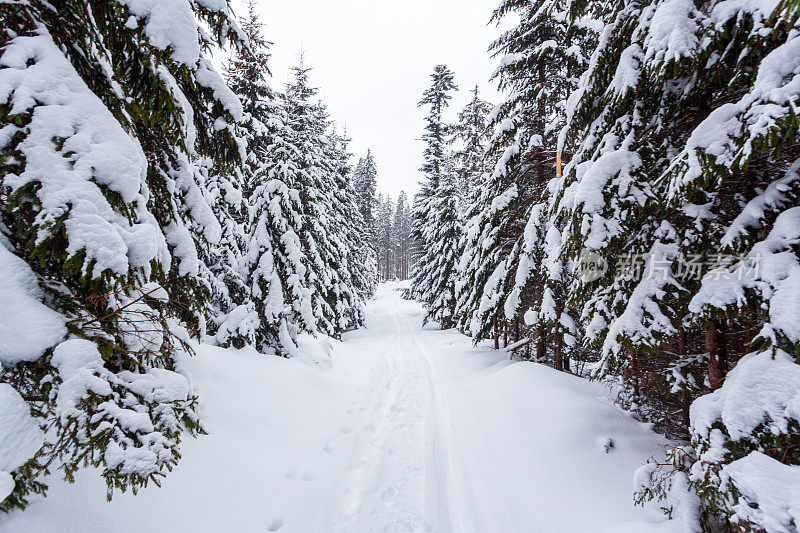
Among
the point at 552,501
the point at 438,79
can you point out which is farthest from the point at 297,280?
the point at 438,79

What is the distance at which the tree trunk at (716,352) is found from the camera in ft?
13.0

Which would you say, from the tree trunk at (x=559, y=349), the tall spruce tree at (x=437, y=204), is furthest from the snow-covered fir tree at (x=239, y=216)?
the tall spruce tree at (x=437, y=204)

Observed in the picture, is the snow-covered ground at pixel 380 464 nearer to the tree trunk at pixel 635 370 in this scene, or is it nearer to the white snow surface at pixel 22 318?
the tree trunk at pixel 635 370

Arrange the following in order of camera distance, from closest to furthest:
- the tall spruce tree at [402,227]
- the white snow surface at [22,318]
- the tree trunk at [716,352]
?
the white snow surface at [22,318] → the tree trunk at [716,352] → the tall spruce tree at [402,227]

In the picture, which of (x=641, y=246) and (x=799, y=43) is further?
(x=641, y=246)

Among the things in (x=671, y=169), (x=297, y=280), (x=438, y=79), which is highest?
(x=438, y=79)

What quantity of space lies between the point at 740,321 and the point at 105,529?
723 centimetres

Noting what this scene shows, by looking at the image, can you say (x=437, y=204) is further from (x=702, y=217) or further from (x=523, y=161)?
(x=702, y=217)

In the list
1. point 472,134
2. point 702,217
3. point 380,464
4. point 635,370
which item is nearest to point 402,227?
point 472,134

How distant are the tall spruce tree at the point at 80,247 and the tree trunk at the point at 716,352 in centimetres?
558

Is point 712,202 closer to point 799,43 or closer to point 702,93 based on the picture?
point 702,93

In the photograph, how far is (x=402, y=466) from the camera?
617 centimetres

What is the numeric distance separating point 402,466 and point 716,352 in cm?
505

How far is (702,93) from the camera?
4023 mm
